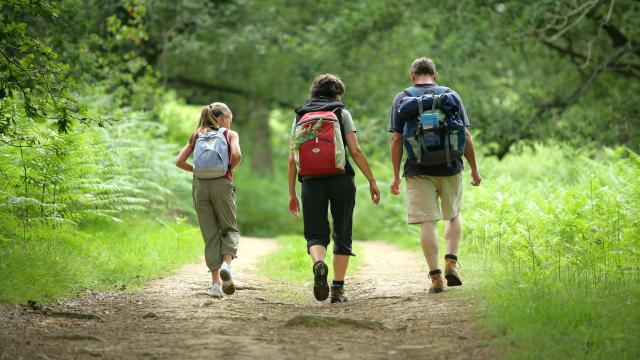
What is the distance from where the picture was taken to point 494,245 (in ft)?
32.6

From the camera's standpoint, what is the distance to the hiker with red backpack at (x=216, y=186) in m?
7.50

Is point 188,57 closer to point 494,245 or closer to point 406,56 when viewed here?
point 406,56

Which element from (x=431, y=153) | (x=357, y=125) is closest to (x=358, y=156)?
(x=431, y=153)

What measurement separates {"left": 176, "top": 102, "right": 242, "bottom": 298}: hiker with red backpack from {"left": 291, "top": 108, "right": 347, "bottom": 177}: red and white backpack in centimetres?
76

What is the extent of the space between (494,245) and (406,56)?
13.5 metres

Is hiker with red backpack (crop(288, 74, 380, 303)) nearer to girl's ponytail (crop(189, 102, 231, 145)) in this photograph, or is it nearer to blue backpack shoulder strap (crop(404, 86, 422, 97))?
blue backpack shoulder strap (crop(404, 86, 422, 97))

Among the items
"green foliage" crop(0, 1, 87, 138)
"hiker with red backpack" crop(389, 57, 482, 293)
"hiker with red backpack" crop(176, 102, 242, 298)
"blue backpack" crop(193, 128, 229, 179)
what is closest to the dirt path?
"hiker with red backpack" crop(176, 102, 242, 298)

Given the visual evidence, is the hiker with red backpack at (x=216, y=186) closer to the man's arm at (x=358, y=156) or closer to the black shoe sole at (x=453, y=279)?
the man's arm at (x=358, y=156)

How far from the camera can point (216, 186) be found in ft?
24.9

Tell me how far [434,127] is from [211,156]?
2056mm

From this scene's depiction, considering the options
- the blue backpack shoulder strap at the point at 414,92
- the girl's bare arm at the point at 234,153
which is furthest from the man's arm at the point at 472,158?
the girl's bare arm at the point at 234,153

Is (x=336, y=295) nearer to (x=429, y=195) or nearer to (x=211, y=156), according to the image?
(x=429, y=195)

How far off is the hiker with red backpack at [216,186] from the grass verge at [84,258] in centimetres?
113

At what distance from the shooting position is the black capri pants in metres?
7.24
